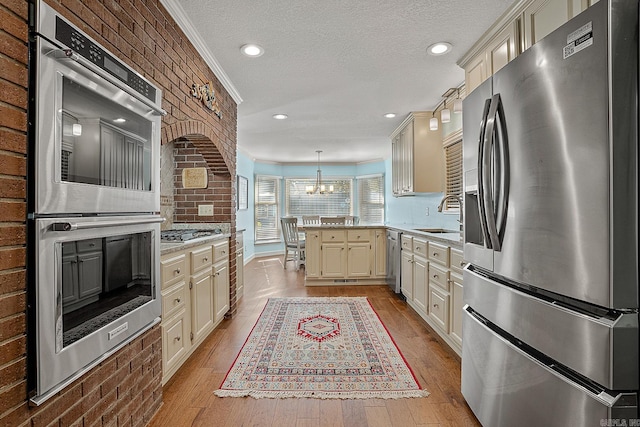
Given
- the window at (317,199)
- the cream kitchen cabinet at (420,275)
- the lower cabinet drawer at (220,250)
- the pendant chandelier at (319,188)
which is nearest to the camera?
the lower cabinet drawer at (220,250)

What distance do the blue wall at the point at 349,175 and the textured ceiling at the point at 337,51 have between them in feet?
4.64

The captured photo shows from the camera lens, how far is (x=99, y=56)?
4.25 feet

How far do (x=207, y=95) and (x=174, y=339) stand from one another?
184 cm

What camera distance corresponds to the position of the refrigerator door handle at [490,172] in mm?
1477

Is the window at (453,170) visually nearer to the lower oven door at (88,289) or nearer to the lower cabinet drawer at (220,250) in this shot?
the lower cabinet drawer at (220,250)

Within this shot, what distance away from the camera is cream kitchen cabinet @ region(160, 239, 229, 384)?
2.02 meters

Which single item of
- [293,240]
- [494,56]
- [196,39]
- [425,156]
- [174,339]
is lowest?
[174,339]

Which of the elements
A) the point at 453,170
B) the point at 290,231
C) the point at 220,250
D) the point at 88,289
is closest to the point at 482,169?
the point at 88,289

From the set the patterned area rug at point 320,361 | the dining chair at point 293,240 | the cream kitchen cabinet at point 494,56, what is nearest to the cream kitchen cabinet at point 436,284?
the patterned area rug at point 320,361

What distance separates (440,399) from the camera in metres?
1.94

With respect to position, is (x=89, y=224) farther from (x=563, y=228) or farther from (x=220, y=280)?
(x=220, y=280)

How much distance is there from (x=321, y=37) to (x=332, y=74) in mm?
657

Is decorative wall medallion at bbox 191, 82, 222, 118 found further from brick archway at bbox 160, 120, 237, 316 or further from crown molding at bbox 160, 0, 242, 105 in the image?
brick archway at bbox 160, 120, 237, 316

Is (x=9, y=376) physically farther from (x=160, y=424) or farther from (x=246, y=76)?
(x=246, y=76)
